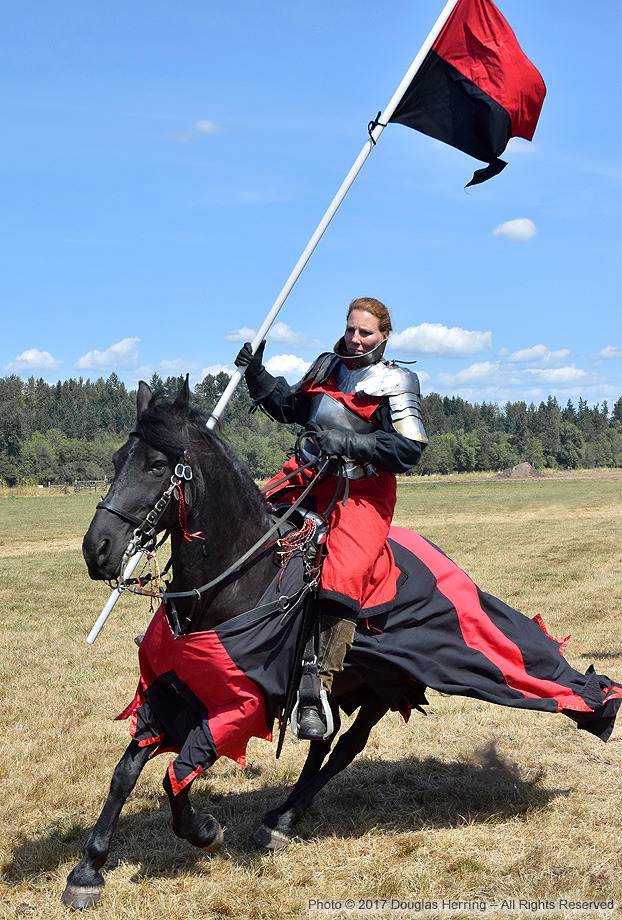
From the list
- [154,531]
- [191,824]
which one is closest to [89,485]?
[191,824]

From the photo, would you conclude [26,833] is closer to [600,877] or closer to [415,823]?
[415,823]

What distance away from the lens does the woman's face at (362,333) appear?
4586 millimetres

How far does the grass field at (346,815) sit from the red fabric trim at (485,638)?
2.64 ft

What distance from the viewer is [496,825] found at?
495 centimetres

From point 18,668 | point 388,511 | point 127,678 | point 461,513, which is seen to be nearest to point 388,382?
point 388,511

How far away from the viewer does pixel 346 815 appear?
5.20 metres

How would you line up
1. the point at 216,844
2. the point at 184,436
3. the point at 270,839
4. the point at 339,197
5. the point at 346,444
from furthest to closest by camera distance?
the point at 339,197, the point at 270,839, the point at 216,844, the point at 346,444, the point at 184,436

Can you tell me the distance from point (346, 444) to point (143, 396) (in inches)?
42.9

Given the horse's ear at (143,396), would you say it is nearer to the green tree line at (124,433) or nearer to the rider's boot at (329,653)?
the rider's boot at (329,653)

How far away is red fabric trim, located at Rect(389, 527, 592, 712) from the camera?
4.84 m

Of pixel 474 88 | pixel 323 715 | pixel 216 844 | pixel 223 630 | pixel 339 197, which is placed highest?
pixel 474 88

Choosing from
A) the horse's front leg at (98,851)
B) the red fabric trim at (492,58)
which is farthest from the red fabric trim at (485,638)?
the red fabric trim at (492,58)

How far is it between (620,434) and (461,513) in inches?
4890

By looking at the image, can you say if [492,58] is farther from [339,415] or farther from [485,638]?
[485,638]
